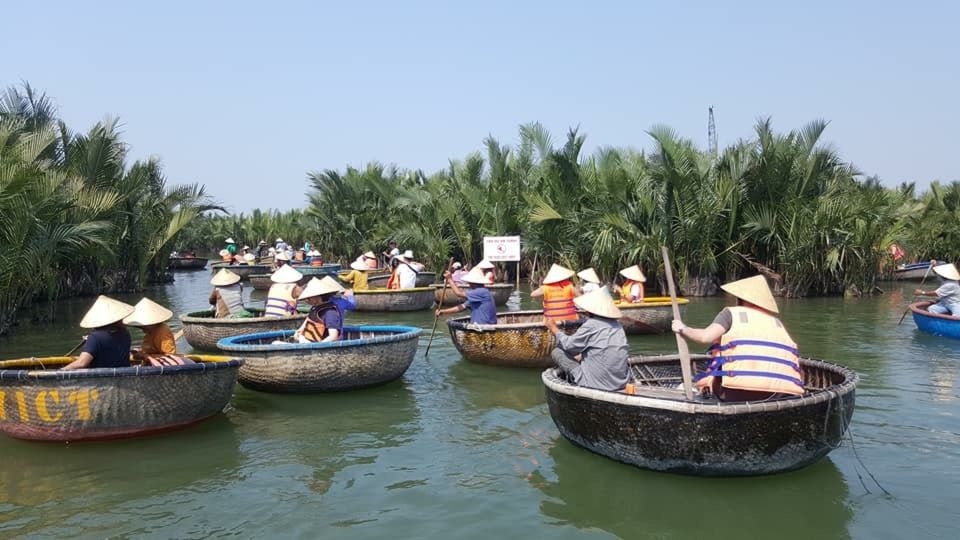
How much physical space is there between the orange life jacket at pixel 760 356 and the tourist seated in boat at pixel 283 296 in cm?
748

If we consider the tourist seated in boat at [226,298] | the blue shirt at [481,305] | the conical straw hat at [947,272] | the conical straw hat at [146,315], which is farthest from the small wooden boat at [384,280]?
the conical straw hat at [146,315]

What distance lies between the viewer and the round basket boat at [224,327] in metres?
11.1

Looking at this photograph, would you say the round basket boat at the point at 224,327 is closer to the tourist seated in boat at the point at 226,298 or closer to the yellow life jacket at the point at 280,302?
the yellow life jacket at the point at 280,302

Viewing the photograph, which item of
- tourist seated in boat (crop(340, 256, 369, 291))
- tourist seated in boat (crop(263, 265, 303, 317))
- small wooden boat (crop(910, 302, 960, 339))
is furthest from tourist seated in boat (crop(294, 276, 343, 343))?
small wooden boat (crop(910, 302, 960, 339))

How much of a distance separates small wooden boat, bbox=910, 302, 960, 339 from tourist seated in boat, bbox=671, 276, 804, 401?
25.9 feet

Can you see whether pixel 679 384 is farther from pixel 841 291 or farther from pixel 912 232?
pixel 912 232

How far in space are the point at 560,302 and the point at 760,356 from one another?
14.0 ft

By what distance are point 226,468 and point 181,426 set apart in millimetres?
1103

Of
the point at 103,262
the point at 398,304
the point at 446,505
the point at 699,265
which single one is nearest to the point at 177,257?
the point at 103,262

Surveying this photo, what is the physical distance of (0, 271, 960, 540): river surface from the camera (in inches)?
210

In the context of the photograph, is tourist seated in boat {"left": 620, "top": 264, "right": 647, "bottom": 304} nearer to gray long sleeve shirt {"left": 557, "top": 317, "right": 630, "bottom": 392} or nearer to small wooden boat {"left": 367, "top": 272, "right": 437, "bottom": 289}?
gray long sleeve shirt {"left": 557, "top": 317, "right": 630, "bottom": 392}

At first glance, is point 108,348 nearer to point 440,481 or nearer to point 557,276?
point 440,481

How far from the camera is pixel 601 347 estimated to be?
6723mm

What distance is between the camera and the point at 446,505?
5.73m
